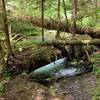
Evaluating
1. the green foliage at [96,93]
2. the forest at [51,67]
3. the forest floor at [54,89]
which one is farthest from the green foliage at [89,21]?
the green foliage at [96,93]

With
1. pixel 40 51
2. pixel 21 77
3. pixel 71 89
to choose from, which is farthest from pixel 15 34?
pixel 71 89

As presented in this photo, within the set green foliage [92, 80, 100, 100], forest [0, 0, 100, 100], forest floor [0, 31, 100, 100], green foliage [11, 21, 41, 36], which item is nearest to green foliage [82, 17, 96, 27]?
forest [0, 0, 100, 100]

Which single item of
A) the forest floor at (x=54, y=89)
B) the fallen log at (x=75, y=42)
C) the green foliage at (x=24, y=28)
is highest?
the green foliage at (x=24, y=28)

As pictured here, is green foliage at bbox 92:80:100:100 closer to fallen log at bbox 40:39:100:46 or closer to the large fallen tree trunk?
fallen log at bbox 40:39:100:46

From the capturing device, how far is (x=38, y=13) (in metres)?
16.3

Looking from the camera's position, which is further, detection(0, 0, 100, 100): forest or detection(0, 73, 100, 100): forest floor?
detection(0, 0, 100, 100): forest

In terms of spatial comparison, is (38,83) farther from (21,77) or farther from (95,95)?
(95,95)

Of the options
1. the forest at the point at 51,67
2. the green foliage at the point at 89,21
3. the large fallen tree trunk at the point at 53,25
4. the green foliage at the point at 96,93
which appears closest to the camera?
the green foliage at the point at 96,93

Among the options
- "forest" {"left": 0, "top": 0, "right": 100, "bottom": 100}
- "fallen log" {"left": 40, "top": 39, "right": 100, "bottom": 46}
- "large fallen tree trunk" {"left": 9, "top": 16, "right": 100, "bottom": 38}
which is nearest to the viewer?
"forest" {"left": 0, "top": 0, "right": 100, "bottom": 100}

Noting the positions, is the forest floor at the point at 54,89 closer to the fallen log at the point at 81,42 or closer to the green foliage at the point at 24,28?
the fallen log at the point at 81,42

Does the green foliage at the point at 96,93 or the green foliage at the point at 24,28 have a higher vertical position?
the green foliage at the point at 24,28

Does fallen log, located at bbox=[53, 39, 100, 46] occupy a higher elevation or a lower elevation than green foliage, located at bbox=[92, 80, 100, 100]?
higher

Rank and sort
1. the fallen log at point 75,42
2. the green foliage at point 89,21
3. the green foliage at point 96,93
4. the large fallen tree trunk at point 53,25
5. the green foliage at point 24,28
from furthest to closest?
the green foliage at point 89,21, the green foliage at point 24,28, the large fallen tree trunk at point 53,25, the fallen log at point 75,42, the green foliage at point 96,93

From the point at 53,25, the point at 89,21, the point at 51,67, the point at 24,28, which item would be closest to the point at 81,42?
the point at 51,67
